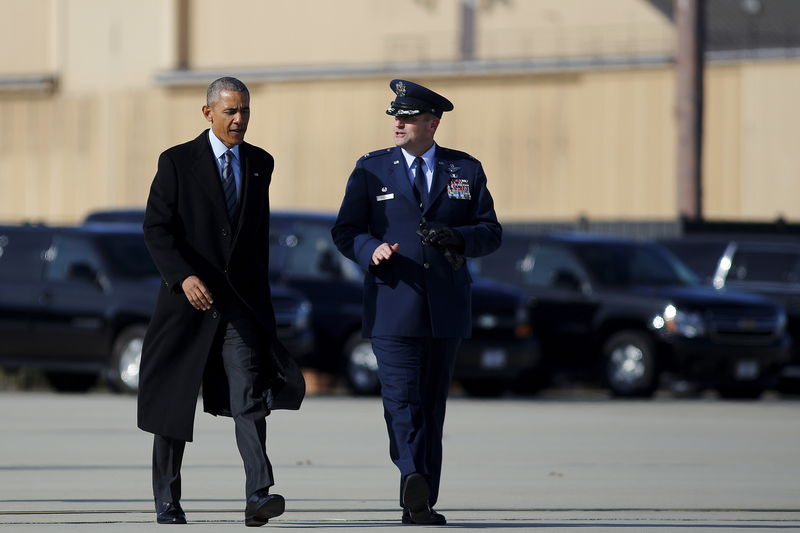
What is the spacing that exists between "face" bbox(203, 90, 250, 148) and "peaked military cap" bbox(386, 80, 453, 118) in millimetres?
776

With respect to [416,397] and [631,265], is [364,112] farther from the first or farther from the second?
[416,397]

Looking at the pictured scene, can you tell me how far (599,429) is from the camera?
16.0 meters

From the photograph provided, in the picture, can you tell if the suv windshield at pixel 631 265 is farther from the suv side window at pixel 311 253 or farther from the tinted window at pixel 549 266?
the suv side window at pixel 311 253

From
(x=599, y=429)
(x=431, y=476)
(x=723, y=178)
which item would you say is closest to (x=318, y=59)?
(x=723, y=178)

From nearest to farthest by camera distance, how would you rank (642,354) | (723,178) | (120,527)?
1. (120,527)
2. (642,354)
3. (723,178)

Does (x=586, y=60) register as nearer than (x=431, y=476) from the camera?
No

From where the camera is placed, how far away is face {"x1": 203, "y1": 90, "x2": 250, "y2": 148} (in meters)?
8.58

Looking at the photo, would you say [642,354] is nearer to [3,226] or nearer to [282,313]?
[282,313]

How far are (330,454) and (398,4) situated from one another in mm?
32250

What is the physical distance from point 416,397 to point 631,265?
44.7ft

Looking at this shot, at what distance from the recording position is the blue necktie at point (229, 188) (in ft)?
28.5

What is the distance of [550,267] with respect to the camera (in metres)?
22.1

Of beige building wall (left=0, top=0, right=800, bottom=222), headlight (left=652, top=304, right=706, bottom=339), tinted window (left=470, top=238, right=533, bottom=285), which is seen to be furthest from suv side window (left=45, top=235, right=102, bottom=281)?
beige building wall (left=0, top=0, right=800, bottom=222)

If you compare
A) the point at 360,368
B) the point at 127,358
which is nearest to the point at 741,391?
the point at 360,368
